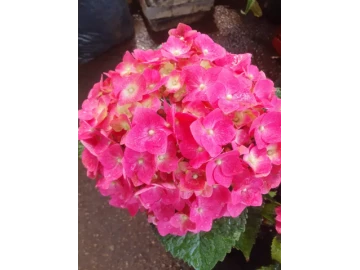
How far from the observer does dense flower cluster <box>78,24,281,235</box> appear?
58 centimetres

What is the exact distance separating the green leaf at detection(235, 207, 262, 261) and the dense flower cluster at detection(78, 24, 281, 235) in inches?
9.6

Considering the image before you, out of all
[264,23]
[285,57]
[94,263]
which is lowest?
[94,263]

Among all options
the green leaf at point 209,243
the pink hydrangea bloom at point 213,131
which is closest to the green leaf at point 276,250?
the green leaf at point 209,243

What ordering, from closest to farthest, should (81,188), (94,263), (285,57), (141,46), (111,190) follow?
(285,57)
(111,190)
(94,263)
(81,188)
(141,46)

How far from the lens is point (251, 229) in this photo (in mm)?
890

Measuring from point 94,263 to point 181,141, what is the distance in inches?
30.8

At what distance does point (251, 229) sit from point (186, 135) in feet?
1.33

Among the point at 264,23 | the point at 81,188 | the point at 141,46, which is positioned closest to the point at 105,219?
the point at 81,188

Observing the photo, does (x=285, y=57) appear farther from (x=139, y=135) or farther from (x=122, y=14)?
(x=122, y=14)

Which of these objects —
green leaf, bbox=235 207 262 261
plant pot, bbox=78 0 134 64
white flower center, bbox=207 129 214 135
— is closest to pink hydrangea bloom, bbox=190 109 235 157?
white flower center, bbox=207 129 214 135

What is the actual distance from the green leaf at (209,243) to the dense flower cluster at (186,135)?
0.27ft

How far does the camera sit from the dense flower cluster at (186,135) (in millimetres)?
577

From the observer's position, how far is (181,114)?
578 millimetres

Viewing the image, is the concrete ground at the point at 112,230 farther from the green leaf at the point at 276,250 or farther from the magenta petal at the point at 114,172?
the magenta petal at the point at 114,172
